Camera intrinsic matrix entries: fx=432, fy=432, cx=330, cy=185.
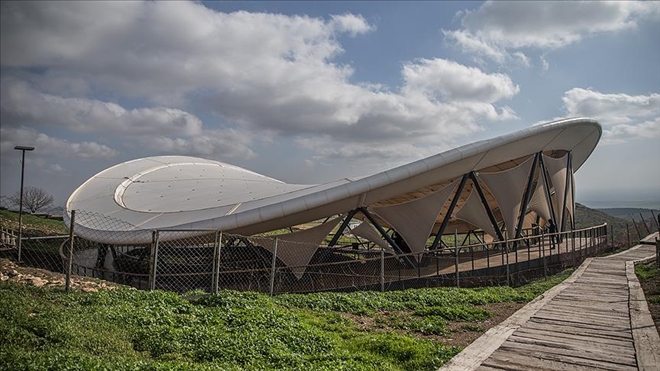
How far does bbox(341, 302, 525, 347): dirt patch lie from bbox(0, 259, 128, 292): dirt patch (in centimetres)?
492

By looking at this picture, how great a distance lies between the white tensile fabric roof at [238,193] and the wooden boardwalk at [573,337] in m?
6.69

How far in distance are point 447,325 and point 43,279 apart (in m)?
7.84

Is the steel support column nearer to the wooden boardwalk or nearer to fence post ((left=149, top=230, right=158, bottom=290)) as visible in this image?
the wooden boardwalk

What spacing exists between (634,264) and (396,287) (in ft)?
26.4

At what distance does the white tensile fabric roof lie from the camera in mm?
12836

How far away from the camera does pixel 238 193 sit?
53.4 feet

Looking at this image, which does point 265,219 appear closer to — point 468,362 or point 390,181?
point 390,181

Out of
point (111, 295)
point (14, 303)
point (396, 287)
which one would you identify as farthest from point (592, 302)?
point (14, 303)

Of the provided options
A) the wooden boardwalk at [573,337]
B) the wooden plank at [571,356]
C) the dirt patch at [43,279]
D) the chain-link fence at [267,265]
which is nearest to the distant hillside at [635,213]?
the chain-link fence at [267,265]

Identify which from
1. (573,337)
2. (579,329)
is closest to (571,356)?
(573,337)

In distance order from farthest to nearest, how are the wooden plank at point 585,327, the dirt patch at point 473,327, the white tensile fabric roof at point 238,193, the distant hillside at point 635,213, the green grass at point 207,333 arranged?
1. the distant hillside at point 635,213
2. the white tensile fabric roof at point 238,193
3. the dirt patch at point 473,327
4. the wooden plank at point 585,327
5. the green grass at point 207,333

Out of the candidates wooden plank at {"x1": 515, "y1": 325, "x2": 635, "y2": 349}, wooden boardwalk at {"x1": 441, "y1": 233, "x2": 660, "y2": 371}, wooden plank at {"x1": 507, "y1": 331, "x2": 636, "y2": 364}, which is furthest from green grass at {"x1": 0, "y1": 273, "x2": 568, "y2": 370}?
wooden plank at {"x1": 507, "y1": 331, "x2": 636, "y2": 364}

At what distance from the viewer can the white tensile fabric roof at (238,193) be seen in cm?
1284

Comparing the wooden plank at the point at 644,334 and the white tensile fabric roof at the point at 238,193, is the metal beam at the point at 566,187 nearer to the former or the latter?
the white tensile fabric roof at the point at 238,193
